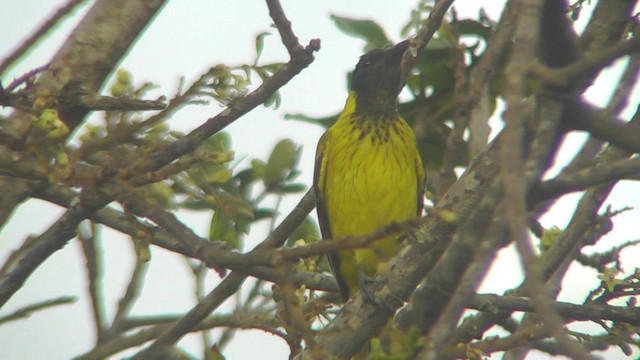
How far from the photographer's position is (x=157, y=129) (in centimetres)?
239

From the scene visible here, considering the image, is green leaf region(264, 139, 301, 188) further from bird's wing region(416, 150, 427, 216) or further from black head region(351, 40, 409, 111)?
black head region(351, 40, 409, 111)

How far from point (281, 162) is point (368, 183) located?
1.15 metres

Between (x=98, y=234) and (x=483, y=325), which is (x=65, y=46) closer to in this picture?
(x=98, y=234)

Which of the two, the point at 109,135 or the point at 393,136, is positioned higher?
the point at 393,136

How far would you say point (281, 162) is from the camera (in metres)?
3.86

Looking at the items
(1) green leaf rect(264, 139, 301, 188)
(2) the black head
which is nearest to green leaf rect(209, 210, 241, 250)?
(1) green leaf rect(264, 139, 301, 188)

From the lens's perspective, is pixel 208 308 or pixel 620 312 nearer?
pixel 208 308

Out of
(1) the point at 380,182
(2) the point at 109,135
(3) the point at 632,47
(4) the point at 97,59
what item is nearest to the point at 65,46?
Answer: (4) the point at 97,59

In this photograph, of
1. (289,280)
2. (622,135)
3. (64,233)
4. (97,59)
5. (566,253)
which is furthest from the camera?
(566,253)

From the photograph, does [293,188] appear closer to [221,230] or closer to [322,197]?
[221,230]

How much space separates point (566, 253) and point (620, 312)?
24 centimetres

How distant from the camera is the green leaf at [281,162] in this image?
3.83 metres

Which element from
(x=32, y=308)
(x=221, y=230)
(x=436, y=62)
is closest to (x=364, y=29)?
(x=436, y=62)

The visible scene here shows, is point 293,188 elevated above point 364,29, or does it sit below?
below
